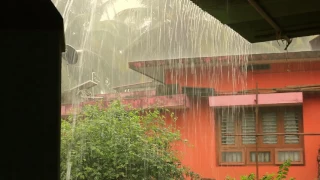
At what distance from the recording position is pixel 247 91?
18.8 feet

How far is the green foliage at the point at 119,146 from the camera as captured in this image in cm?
467

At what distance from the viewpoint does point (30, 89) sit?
0.91m

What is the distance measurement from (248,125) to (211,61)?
40.7 inches

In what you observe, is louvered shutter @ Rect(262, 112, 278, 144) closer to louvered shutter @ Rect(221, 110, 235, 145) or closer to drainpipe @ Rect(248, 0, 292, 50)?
louvered shutter @ Rect(221, 110, 235, 145)

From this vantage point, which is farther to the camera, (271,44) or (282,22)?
(271,44)

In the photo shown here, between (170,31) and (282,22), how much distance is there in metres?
4.99

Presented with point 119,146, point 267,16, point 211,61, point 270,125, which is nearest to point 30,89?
point 267,16

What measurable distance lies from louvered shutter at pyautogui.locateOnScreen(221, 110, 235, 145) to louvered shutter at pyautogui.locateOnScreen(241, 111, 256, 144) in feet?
0.49

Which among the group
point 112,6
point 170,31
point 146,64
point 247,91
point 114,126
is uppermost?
point 112,6

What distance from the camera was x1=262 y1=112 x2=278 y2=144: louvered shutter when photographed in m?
5.72

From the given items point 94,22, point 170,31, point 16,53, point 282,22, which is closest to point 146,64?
point 170,31

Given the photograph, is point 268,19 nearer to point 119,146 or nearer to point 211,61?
point 119,146

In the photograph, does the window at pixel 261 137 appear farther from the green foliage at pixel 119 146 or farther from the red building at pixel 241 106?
the green foliage at pixel 119 146

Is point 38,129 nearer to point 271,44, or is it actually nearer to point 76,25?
point 271,44
